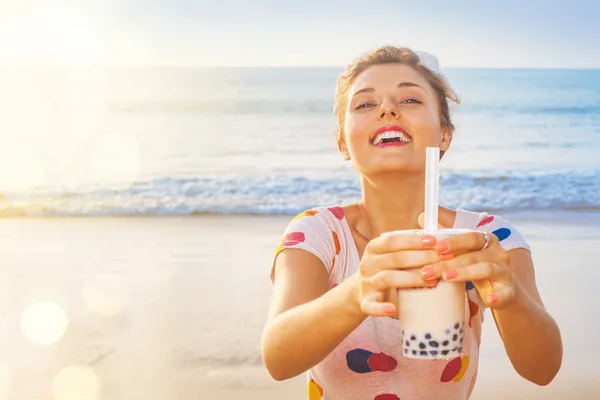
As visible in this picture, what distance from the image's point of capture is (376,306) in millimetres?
1319

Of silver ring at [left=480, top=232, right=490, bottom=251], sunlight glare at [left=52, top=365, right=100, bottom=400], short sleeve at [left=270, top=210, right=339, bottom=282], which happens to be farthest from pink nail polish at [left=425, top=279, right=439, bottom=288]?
sunlight glare at [left=52, top=365, right=100, bottom=400]

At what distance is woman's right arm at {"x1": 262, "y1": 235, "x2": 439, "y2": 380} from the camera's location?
1.28 metres

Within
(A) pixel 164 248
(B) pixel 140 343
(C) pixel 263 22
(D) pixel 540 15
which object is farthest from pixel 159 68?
(B) pixel 140 343

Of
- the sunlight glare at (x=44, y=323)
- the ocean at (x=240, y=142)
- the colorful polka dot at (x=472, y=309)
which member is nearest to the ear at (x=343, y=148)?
the colorful polka dot at (x=472, y=309)

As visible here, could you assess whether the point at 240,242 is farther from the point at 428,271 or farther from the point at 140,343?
the point at 428,271

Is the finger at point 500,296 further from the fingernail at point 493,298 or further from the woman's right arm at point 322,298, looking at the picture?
the woman's right arm at point 322,298

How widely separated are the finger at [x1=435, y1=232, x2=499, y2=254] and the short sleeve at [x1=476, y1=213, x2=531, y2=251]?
72 cm

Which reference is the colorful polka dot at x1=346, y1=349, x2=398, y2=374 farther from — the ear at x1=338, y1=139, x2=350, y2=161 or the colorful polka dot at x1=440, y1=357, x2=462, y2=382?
the ear at x1=338, y1=139, x2=350, y2=161

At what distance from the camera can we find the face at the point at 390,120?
1.95m

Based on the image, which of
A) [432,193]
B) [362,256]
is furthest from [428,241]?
[362,256]

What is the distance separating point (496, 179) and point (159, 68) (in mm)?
7833

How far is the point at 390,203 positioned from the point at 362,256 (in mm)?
335

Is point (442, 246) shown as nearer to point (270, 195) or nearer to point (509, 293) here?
point (509, 293)

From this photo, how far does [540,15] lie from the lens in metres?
14.1
